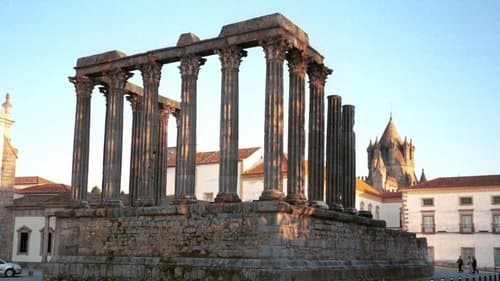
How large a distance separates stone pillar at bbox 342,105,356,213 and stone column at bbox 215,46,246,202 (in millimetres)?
6369

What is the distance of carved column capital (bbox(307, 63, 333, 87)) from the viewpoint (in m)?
24.7

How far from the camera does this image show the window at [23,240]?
45.2 m

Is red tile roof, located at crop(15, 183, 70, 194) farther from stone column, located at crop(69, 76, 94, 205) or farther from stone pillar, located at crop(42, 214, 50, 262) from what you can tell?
stone column, located at crop(69, 76, 94, 205)

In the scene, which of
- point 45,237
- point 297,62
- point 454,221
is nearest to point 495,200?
point 454,221

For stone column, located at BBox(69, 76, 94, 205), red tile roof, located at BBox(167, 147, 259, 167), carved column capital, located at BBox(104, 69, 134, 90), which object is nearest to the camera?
carved column capital, located at BBox(104, 69, 134, 90)

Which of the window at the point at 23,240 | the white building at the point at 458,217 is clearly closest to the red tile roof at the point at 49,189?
the window at the point at 23,240

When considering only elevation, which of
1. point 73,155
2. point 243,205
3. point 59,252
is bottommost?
point 59,252

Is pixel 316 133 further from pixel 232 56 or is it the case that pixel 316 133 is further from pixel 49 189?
pixel 49 189

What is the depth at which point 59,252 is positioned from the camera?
25.3 meters

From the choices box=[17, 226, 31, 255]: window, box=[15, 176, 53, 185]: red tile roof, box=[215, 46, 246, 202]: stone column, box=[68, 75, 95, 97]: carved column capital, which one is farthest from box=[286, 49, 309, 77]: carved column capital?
box=[15, 176, 53, 185]: red tile roof

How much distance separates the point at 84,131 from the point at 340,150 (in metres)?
10.8

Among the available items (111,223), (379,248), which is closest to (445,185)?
(379,248)

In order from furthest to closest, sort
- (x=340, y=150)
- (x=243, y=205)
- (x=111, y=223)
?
(x=340, y=150)
(x=111, y=223)
(x=243, y=205)

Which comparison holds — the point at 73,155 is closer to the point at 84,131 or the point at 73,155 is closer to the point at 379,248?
the point at 84,131
